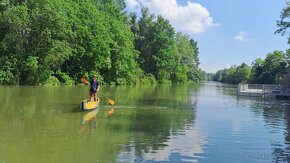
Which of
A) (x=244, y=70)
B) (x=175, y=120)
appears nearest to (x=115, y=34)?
(x=175, y=120)

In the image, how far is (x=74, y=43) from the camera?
59.1 m

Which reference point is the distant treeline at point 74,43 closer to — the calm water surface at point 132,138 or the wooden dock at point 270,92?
the wooden dock at point 270,92

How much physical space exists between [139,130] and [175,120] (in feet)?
14.8

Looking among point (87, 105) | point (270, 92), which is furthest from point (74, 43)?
point (87, 105)

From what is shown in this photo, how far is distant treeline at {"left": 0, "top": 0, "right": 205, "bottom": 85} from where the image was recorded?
48906mm

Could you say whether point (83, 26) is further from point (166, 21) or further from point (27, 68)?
point (166, 21)

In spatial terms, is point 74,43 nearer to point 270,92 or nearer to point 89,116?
point 270,92

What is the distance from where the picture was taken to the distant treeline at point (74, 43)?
48.9m

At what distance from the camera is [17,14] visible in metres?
47.9

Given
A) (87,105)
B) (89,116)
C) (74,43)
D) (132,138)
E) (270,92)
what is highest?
(74,43)

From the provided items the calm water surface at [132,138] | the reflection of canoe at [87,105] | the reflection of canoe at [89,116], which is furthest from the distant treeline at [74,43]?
the calm water surface at [132,138]

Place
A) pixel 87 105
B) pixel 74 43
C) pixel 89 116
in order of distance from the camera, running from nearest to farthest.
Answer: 1. pixel 89 116
2. pixel 87 105
3. pixel 74 43

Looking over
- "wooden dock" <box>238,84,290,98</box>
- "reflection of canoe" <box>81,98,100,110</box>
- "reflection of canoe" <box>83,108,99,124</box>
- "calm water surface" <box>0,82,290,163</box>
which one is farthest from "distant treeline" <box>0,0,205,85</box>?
"calm water surface" <box>0,82,290,163</box>

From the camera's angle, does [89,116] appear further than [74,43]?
No
